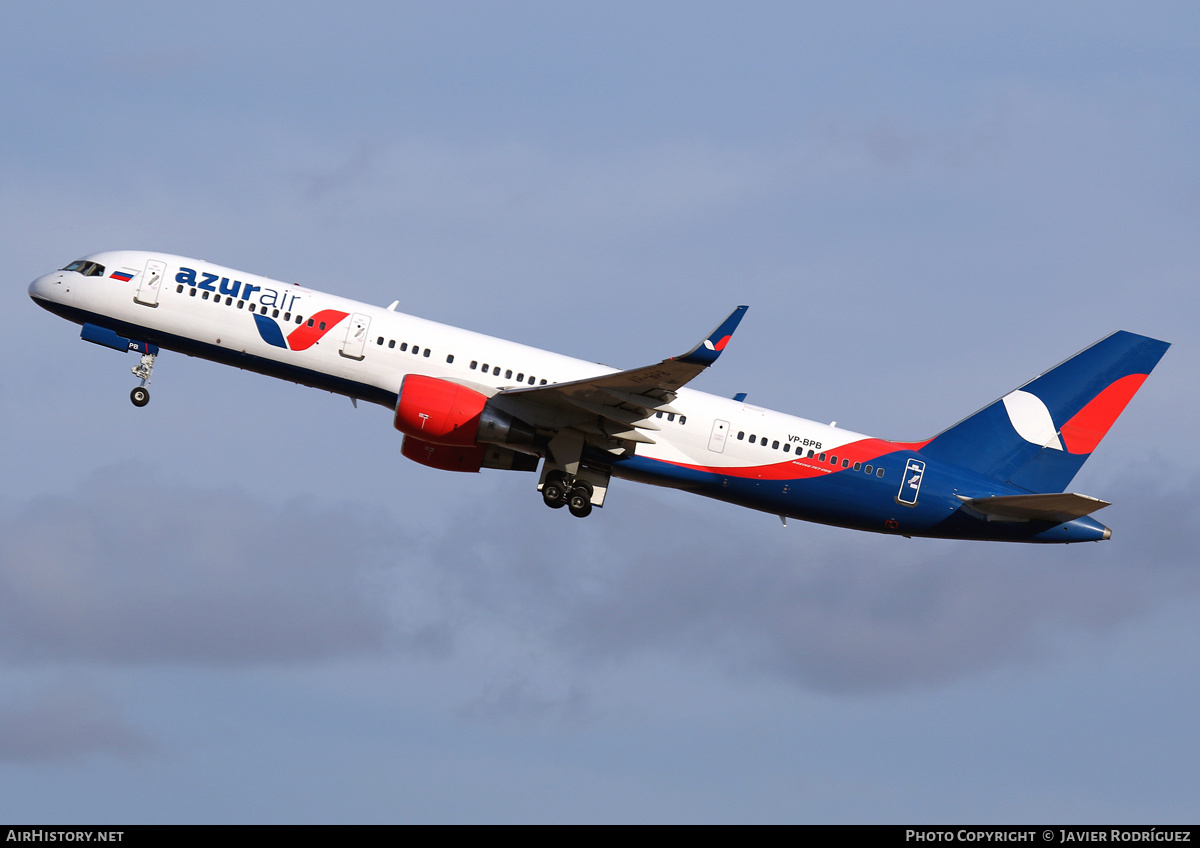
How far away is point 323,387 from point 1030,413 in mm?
24370

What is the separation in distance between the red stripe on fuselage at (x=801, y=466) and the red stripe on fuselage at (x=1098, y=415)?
7.29 meters

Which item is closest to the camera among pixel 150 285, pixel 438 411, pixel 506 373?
pixel 438 411

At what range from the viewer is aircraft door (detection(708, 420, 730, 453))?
45.6 m

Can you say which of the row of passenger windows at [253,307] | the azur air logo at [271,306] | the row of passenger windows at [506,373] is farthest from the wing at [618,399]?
the row of passenger windows at [253,307]

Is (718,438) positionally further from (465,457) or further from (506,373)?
(465,457)

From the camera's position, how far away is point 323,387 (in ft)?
149

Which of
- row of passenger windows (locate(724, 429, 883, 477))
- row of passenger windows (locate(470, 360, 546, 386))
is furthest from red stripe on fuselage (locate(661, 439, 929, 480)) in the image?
row of passenger windows (locate(470, 360, 546, 386))

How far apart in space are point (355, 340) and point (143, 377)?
25.3 ft

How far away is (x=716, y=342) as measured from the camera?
39312 millimetres

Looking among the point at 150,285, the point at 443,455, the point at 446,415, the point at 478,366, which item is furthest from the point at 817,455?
the point at 150,285
